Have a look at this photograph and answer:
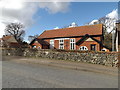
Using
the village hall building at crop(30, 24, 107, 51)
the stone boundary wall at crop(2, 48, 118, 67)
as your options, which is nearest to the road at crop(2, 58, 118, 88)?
the stone boundary wall at crop(2, 48, 118, 67)

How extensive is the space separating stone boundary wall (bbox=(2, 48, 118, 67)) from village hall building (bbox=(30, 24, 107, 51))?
7296 millimetres

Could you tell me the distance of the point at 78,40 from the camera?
21.4m

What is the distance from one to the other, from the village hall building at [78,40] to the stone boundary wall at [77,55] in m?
7.30

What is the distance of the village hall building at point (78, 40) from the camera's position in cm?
1955

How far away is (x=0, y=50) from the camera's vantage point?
2144cm

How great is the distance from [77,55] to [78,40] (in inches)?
375

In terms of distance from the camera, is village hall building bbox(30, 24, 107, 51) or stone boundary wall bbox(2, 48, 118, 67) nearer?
stone boundary wall bbox(2, 48, 118, 67)

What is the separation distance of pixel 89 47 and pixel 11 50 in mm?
16287

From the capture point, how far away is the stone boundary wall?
1001cm

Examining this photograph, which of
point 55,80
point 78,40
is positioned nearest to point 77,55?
point 55,80

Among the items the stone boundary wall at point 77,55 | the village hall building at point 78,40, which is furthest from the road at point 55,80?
the village hall building at point 78,40

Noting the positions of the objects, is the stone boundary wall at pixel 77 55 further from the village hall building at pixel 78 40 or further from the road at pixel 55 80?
the village hall building at pixel 78 40

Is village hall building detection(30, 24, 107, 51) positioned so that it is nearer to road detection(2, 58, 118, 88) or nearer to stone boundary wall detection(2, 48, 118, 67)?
stone boundary wall detection(2, 48, 118, 67)

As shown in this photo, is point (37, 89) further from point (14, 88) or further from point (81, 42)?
point (81, 42)
